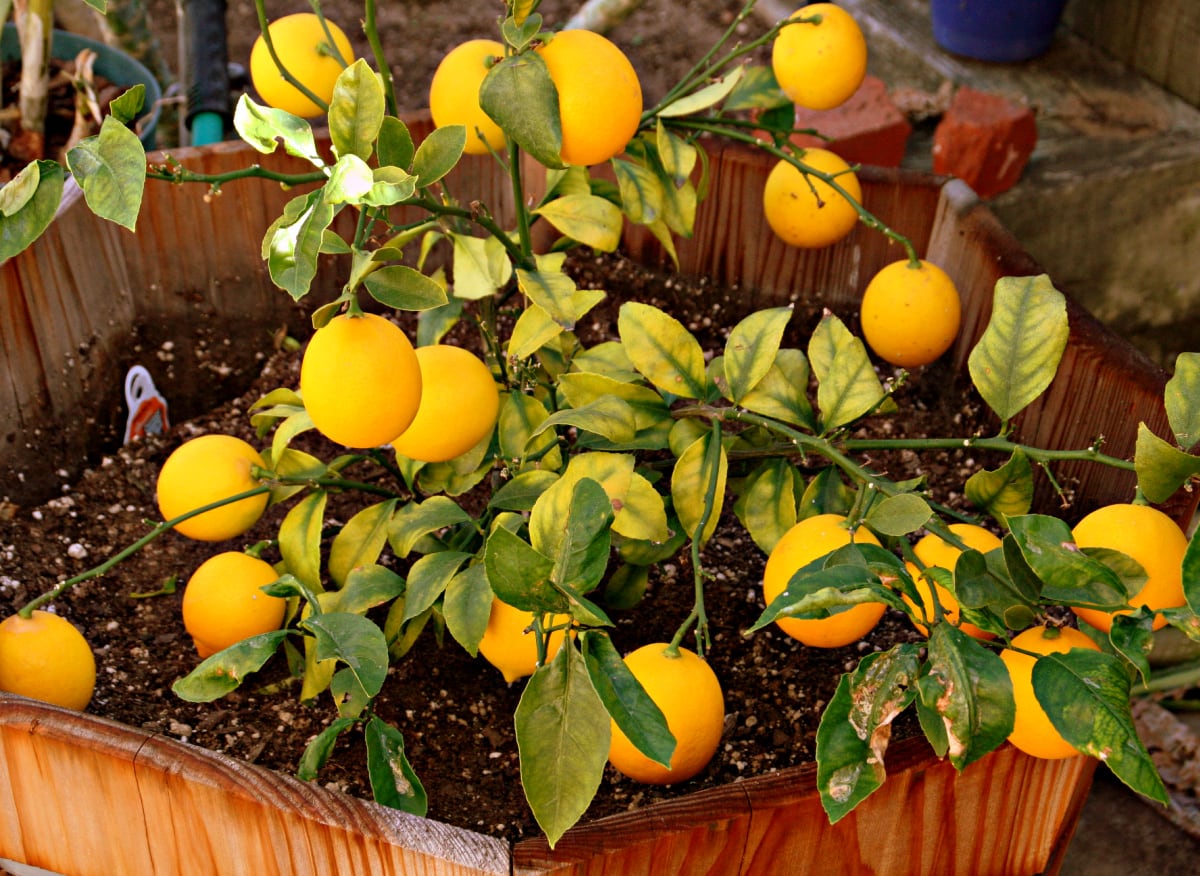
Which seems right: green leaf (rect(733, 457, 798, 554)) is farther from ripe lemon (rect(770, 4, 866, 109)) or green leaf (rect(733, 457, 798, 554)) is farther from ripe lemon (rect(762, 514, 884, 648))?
ripe lemon (rect(770, 4, 866, 109))

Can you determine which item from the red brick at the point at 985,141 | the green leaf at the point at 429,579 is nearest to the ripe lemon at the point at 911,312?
the green leaf at the point at 429,579

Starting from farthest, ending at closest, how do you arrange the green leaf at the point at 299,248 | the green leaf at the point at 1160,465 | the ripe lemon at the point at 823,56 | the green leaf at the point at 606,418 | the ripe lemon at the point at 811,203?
the ripe lemon at the point at 811,203 < the ripe lemon at the point at 823,56 < the green leaf at the point at 606,418 < the green leaf at the point at 1160,465 < the green leaf at the point at 299,248

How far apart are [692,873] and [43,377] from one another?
2.48ft

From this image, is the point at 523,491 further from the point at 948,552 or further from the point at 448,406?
the point at 948,552

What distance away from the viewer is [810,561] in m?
0.78

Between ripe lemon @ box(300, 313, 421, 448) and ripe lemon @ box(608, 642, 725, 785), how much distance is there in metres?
0.22

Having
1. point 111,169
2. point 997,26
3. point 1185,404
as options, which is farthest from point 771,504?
point 997,26

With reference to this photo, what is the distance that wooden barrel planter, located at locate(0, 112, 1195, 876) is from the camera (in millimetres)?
707

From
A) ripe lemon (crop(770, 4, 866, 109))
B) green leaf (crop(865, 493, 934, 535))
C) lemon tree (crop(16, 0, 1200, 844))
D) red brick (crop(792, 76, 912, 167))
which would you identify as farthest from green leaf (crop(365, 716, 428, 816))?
red brick (crop(792, 76, 912, 167))

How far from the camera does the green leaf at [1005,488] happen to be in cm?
82

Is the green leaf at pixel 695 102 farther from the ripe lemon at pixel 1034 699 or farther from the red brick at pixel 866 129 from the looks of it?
the red brick at pixel 866 129

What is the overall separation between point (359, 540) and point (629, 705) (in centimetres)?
38

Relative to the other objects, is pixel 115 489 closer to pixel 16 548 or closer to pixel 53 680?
pixel 16 548

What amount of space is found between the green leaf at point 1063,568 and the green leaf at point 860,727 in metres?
0.08
